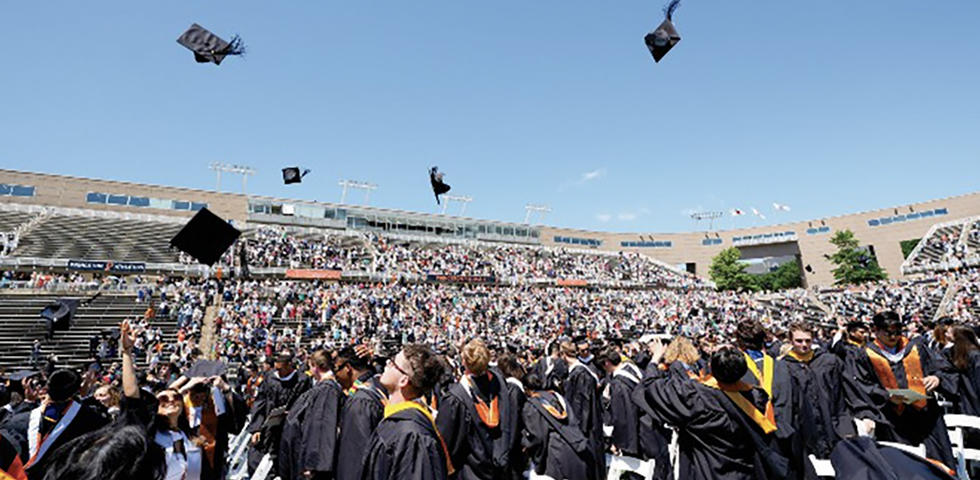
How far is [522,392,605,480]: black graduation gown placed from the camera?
180 inches

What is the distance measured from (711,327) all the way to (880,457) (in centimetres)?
3359

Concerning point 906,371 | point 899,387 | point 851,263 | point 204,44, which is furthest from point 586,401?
point 851,263

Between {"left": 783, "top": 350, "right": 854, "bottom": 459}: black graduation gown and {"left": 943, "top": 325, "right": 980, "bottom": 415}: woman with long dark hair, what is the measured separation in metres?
1.26

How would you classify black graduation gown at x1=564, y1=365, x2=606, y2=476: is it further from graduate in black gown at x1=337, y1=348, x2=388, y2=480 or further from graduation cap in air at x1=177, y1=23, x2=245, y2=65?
graduation cap in air at x1=177, y1=23, x2=245, y2=65

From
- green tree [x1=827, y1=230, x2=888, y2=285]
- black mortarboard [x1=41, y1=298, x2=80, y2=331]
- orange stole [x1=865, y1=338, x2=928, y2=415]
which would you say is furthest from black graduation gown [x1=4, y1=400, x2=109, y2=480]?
green tree [x1=827, y1=230, x2=888, y2=285]

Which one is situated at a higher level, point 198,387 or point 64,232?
point 64,232

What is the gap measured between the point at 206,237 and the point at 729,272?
5955cm

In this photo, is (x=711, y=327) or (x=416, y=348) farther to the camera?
(x=711, y=327)

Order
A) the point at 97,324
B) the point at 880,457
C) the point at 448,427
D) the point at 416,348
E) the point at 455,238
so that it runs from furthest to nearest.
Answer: the point at 455,238 < the point at 97,324 < the point at 448,427 < the point at 416,348 < the point at 880,457

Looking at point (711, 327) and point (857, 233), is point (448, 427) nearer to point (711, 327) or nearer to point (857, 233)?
point (711, 327)

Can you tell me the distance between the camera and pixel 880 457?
5.07 ft

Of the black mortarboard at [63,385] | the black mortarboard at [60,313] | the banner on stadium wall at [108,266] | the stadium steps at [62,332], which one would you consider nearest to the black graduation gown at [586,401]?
the black mortarboard at [63,385]

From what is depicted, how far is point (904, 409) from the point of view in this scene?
5.02 metres

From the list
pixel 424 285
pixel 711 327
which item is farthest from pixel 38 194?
pixel 711 327
